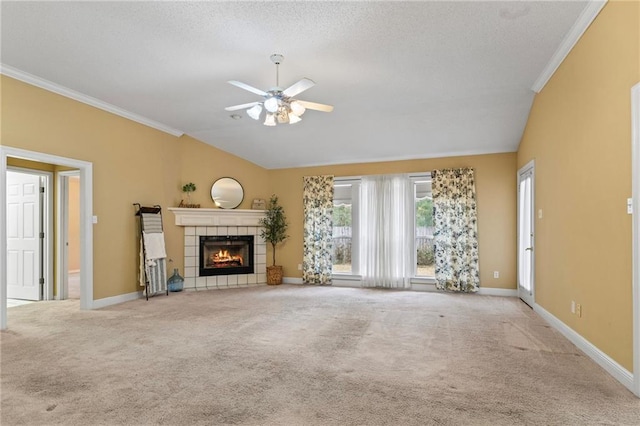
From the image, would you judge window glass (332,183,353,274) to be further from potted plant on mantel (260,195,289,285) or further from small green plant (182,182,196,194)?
small green plant (182,182,196,194)

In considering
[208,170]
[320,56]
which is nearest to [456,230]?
[320,56]

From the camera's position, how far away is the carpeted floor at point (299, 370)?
2.32 metres

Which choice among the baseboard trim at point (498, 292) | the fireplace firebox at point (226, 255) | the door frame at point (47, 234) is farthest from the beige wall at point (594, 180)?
the door frame at point (47, 234)

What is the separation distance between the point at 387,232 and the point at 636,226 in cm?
455

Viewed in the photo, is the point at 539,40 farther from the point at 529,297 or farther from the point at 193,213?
the point at 193,213

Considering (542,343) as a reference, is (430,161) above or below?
Answer: above

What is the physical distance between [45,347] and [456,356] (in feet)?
12.6

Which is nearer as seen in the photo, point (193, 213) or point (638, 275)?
point (638, 275)

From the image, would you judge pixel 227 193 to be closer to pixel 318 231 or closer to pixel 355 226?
pixel 318 231

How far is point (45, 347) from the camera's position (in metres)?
3.58

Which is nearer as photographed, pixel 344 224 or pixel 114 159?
pixel 114 159

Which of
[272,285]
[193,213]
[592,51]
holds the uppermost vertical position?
[592,51]

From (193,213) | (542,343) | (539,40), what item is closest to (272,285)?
(193,213)

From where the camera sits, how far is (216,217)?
714 centimetres
